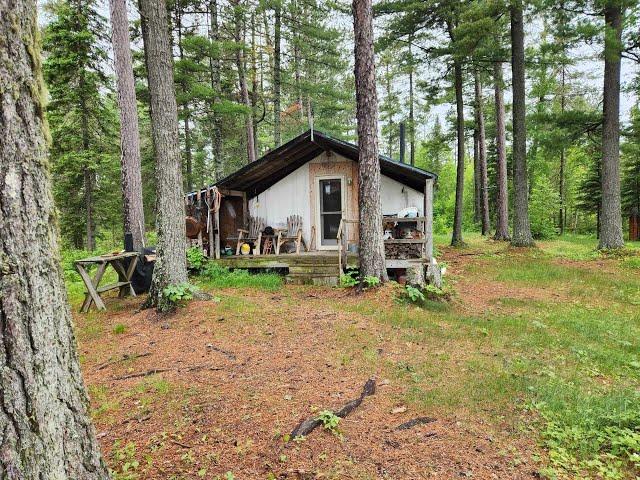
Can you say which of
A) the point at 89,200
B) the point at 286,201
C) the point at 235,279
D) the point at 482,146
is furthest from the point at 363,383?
the point at 482,146

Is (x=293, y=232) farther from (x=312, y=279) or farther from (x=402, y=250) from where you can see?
(x=402, y=250)

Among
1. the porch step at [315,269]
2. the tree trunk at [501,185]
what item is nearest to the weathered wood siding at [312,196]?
the porch step at [315,269]

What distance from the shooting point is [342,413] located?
10.3 feet

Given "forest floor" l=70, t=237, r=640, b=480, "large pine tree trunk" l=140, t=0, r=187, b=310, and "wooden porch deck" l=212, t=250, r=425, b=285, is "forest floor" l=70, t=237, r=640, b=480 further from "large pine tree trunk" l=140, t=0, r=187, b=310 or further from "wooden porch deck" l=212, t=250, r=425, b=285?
"wooden porch deck" l=212, t=250, r=425, b=285

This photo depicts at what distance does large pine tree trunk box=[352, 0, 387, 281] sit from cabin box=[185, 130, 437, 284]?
1968 millimetres

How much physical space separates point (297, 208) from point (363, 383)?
764 cm

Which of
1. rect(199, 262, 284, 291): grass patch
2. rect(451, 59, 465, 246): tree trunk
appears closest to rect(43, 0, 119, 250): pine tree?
rect(199, 262, 284, 291): grass patch

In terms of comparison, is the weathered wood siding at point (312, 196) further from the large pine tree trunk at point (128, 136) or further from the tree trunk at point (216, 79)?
the tree trunk at point (216, 79)

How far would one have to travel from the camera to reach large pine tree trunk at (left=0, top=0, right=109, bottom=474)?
1.49 metres

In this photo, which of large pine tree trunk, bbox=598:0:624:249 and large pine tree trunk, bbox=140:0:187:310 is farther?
large pine tree trunk, bbox=598:0:624:249

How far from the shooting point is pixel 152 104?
5.97m

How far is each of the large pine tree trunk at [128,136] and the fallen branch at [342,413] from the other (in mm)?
7289

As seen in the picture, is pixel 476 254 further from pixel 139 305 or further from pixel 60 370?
pixel 60 370

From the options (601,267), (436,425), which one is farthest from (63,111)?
(601,267)
